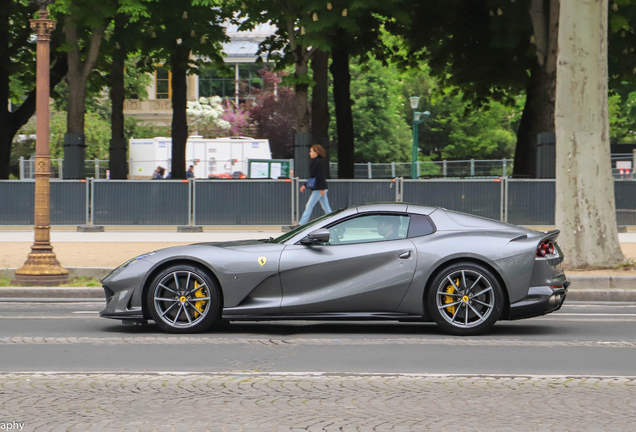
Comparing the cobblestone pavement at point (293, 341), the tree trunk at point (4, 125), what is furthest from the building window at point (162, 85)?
the cobblestone pavement at point (293, 341)

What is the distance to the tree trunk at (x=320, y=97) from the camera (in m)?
25.7

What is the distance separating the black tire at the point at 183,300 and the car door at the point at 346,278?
682 mm

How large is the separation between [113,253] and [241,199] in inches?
271

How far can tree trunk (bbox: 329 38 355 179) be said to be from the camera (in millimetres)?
29031

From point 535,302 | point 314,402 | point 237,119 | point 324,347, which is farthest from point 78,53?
point 237,119

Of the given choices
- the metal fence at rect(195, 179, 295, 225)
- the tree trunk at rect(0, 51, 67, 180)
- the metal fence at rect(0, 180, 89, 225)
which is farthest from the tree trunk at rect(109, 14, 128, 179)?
the metal fence at rect(195, 179, 295, 225)

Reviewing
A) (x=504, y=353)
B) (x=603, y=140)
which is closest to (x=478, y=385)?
(x=504, y=353)

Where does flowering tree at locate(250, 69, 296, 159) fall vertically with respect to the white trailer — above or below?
above

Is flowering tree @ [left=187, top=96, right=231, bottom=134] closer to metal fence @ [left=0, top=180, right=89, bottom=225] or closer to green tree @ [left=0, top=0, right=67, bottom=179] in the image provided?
green tree @ [left=0, top=0, right=67, bottom=179]

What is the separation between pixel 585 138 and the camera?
42.3 ft

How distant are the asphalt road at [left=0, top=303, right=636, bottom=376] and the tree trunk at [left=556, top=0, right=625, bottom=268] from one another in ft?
10.2

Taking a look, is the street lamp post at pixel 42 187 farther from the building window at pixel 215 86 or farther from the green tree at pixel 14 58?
the building window at pixel 215 86

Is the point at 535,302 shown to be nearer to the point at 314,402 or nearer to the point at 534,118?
the point at 314,402

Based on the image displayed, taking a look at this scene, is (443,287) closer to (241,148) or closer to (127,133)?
(241,148)
